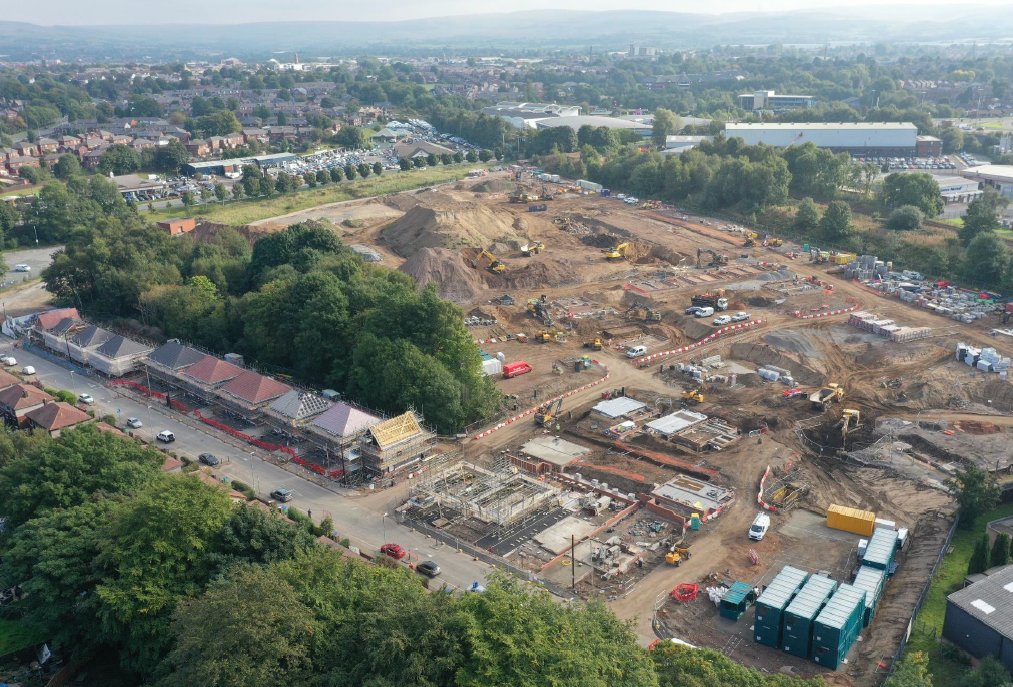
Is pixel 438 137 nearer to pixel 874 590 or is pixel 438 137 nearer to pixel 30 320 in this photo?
pixel 30 320

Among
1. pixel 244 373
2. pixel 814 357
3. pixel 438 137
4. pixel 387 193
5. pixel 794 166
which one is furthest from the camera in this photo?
pixel 438 137

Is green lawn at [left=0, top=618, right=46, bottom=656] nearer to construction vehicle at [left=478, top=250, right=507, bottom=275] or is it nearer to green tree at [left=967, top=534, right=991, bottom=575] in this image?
green tree at [left=967, top=534, right=991, bottom=575]

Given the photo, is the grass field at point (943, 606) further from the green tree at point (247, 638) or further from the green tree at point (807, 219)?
the green tree at point (807, 219)

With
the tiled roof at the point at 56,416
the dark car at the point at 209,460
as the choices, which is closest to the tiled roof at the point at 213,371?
the tiled roof at the point at 56,416

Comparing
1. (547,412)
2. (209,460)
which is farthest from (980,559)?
(209,460)

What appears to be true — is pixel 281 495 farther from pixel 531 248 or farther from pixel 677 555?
pixel 531 248

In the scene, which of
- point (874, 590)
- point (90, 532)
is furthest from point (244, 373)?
point (874, 590)
